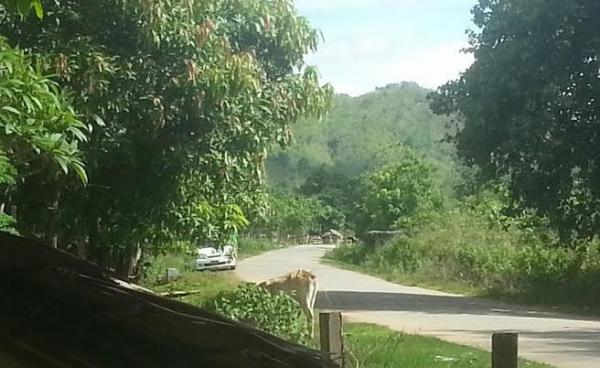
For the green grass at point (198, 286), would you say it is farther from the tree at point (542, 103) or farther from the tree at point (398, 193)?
the tree at point (398, 193)

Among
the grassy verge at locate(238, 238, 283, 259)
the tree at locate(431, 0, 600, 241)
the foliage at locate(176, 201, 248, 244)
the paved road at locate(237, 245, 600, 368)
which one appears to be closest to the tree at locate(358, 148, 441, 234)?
the grassy verge at locate(238, 238, 283, 259)

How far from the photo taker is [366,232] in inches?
1635

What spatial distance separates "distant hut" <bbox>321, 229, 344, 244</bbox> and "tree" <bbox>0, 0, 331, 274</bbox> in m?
39.5

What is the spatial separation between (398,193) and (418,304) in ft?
71.7

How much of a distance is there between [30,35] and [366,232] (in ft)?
106

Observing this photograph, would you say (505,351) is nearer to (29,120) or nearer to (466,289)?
(29,120)

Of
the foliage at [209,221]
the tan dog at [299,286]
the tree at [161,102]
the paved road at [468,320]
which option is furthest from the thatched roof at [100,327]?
the tan dog at [299,286]

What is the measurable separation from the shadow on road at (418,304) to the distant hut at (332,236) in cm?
2822

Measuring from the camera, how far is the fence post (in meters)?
3.62

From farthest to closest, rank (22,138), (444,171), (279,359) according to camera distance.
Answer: (444,171) → (22,138) → (279,359)

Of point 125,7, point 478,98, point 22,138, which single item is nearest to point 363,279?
point 478,98

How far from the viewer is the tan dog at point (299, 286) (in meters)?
13.4

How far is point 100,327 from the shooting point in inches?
53.7

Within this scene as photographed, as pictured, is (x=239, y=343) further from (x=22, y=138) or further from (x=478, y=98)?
(x=478, y=98)
